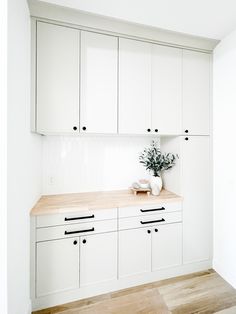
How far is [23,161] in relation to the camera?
134 cm

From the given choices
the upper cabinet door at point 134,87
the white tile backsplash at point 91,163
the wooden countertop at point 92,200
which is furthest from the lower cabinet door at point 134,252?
the upper cabinet door at point 134,87

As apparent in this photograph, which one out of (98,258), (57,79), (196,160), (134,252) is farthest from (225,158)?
(57,79)

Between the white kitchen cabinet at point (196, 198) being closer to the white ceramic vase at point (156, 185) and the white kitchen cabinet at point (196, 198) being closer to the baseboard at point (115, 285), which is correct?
the baseboard at point (115, 285)

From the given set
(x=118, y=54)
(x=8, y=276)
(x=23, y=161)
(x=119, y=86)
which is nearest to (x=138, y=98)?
(x=119, y=86)

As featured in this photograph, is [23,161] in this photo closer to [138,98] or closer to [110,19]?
[138,98]

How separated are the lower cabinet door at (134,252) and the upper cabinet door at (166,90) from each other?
44.1 inches

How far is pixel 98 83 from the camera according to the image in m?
1.83

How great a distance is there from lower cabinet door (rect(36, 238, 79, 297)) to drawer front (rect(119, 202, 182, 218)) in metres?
0.54

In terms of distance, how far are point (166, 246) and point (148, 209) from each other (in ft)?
1.57

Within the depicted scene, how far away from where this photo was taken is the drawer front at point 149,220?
1855 millimetres

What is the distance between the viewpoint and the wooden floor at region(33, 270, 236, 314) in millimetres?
1639

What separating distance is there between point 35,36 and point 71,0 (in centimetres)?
43

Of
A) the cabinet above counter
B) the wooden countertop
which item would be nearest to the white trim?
the cabinet above counter

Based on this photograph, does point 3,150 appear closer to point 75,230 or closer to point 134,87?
point 75,230
